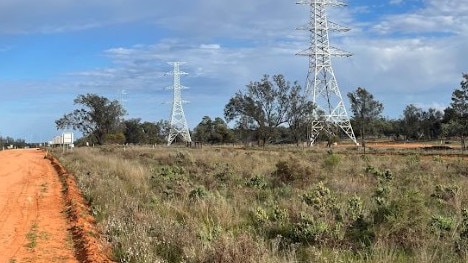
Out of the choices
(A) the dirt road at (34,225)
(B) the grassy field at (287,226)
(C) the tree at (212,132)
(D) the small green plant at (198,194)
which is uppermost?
(C) the tree at (212,132)

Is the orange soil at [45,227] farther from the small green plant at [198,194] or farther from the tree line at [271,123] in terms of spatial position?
the tree line at [271,123]

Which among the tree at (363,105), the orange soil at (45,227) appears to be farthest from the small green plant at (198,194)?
the tree at (363,105)

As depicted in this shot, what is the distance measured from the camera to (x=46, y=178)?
74.6 ft

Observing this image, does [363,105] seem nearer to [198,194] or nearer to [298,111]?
[298,111]

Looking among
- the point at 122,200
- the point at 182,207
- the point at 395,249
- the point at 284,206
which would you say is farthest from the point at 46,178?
the point at 395,249

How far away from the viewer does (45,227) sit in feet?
35.6

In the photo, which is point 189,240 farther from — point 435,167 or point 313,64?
point 313,64

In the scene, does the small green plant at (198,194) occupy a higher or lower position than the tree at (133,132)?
lower

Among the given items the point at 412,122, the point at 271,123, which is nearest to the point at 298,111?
the point at 271,123

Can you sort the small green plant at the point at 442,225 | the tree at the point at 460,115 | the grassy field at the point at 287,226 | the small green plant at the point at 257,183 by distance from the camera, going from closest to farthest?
1. the grassy field at the point at 287,226
2. the small green plant at the point at 442,225
3. the small green plant at the point at 257,183
4. the tree at the point at 460,115

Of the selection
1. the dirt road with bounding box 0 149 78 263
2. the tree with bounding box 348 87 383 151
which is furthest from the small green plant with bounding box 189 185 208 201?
the tree with bounding box 348 87 383 151

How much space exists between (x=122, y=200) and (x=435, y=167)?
1465cm

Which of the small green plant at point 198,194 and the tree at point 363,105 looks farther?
the tree at point 363,105

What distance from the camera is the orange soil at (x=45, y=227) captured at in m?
8.29
